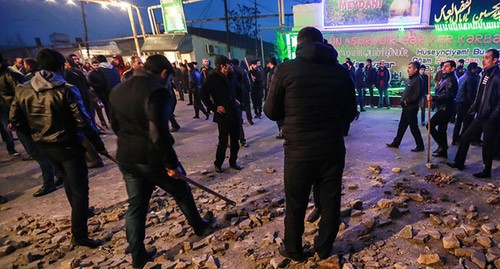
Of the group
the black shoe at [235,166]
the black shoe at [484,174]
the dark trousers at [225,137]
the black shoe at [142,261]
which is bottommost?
the black shoe at [484,174]

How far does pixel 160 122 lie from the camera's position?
2.41m

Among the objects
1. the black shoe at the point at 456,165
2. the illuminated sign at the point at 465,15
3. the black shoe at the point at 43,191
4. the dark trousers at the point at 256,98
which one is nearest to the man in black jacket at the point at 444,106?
the black shoe at the point at 456,165

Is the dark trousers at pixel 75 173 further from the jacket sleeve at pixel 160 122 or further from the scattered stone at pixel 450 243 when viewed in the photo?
the scattered stone at pixel 450 243

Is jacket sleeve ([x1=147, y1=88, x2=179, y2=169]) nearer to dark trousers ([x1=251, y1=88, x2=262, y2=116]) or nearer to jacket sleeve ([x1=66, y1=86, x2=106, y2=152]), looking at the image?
jacket sleeve ([x1=66, y1=86, x2=106, y2=152])

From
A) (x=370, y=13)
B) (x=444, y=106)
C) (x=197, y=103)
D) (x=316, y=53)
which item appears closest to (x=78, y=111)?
(x=316, y=53)

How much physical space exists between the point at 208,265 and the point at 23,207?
3.39 meters

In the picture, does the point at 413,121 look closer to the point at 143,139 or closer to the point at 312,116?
the point at 312,116

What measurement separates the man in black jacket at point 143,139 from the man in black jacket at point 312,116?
0.94m

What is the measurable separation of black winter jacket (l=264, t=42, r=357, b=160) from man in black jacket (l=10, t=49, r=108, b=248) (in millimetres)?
2070

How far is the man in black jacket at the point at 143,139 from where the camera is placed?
240 cm

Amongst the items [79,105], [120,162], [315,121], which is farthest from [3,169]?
[315,121]

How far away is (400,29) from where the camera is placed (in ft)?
35.1

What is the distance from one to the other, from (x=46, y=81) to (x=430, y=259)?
4011 mm

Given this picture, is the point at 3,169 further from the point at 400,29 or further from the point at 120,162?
the point at 400,29
